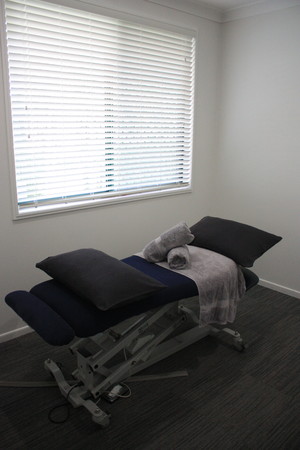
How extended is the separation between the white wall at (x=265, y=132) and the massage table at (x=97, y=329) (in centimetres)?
143

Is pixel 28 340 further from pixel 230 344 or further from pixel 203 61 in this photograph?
pixel 203 61

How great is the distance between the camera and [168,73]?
10.5ft

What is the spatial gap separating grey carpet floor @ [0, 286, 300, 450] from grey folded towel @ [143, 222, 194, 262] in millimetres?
657

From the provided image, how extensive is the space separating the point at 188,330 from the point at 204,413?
0.69 m

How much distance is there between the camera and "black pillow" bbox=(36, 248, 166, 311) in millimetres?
1789

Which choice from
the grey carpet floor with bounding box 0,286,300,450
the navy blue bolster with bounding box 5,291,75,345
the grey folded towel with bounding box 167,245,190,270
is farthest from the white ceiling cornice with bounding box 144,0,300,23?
the grey carpet floor with bounding box 0,286,300,450

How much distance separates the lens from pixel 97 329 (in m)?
1.76

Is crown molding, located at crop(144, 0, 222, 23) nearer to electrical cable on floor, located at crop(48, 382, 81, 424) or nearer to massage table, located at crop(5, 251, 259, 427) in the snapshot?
massage table, located at crop(5, 251, 259, 427)

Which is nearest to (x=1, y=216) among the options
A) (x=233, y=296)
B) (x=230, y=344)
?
(x=233, y=296)

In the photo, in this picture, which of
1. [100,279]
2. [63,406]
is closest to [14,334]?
[63,406]

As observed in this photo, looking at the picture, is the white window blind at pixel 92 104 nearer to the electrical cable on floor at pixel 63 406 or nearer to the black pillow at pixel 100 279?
the black pillow at pixel 100 279

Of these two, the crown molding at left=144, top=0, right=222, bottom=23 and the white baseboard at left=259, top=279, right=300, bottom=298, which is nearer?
the crown molding at left=144, top=0, right=222, bottom=23

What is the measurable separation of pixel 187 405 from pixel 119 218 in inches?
59.8

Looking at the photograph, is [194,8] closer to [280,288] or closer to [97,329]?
[280,288]
